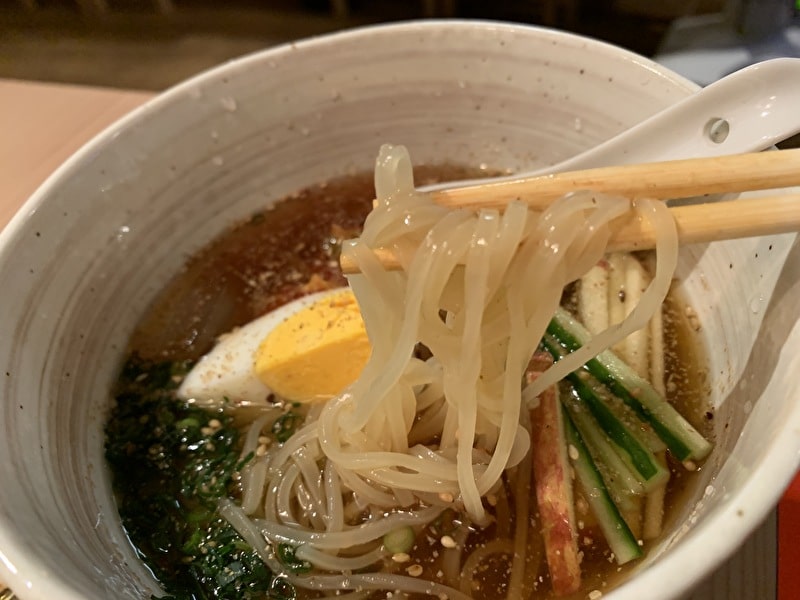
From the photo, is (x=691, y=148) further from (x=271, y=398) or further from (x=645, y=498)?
(x=271, y=398)

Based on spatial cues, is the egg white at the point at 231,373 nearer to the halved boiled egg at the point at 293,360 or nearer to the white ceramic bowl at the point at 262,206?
the halved boiled egg at the point at 293,360

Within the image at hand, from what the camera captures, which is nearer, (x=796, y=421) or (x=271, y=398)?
(x=796, y=421)

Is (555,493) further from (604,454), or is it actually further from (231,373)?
(231,373)

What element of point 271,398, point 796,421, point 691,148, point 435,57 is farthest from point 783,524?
point 435,57

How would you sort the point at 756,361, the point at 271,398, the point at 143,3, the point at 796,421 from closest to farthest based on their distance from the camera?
the point at 796,421 < the point at 756,361 < the point at 271,398 < the point at 143,3

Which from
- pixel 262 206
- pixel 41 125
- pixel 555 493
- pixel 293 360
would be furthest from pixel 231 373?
pixel 41 125

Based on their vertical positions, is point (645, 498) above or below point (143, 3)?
below
